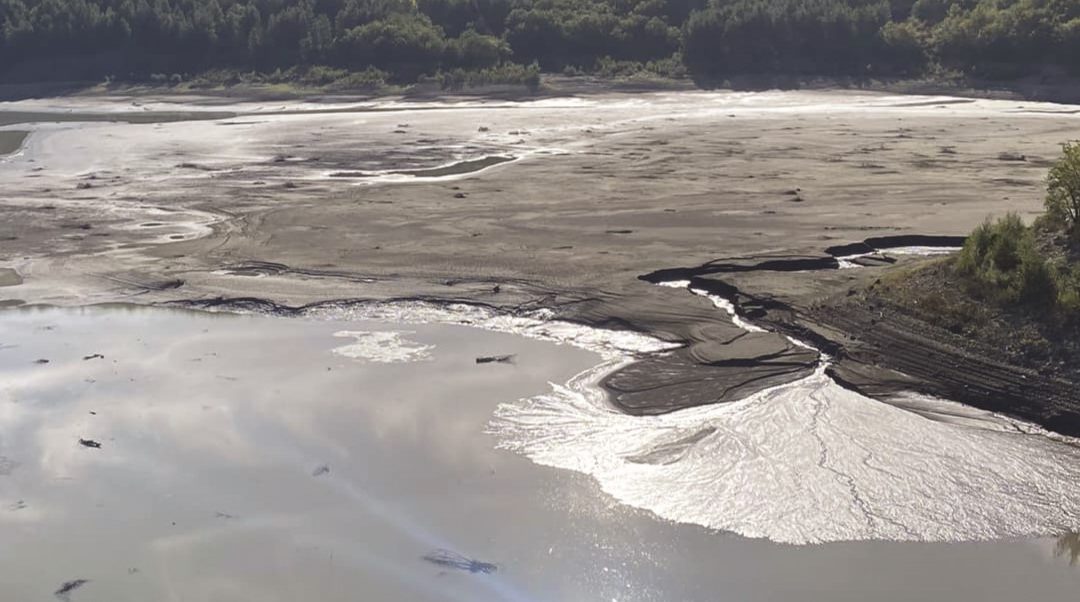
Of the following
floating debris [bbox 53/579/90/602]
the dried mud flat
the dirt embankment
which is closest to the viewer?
floating debris [bbox 53/579/90/602]

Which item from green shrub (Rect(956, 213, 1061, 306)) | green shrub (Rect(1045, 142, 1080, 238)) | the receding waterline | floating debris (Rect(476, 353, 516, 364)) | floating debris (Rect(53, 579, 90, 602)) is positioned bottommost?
floating debris (Rect(53, 579, 90, 602))

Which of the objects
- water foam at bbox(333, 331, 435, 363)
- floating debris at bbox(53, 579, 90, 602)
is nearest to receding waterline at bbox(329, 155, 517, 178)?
water foam at bbox(333, 331, 435, 363)

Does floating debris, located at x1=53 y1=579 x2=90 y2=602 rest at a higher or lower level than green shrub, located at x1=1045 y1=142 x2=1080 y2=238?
lower

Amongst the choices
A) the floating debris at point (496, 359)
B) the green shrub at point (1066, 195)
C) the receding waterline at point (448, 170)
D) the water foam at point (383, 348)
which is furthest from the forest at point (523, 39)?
the floating debris at point (496, 359)

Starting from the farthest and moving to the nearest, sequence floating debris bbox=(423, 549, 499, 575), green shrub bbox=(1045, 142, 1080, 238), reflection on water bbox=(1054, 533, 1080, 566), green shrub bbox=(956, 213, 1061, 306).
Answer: green shrub bbox=(1045, 142, 1080, 238) < green shrub bbox=(956, 213, 1061, 306) < reflection on water bbox=(1054, 533, 1080, 566) < floating debris bbox=(423, 549, 499, 575)

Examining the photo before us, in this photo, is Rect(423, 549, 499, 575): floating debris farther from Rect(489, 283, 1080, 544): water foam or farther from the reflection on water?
the reflection on water

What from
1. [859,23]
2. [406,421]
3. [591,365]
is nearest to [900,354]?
[591,365]

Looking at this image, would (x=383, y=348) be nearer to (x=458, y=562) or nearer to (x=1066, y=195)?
(x=458, y=562)

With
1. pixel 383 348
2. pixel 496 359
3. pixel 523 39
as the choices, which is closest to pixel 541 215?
pixel 383 348
